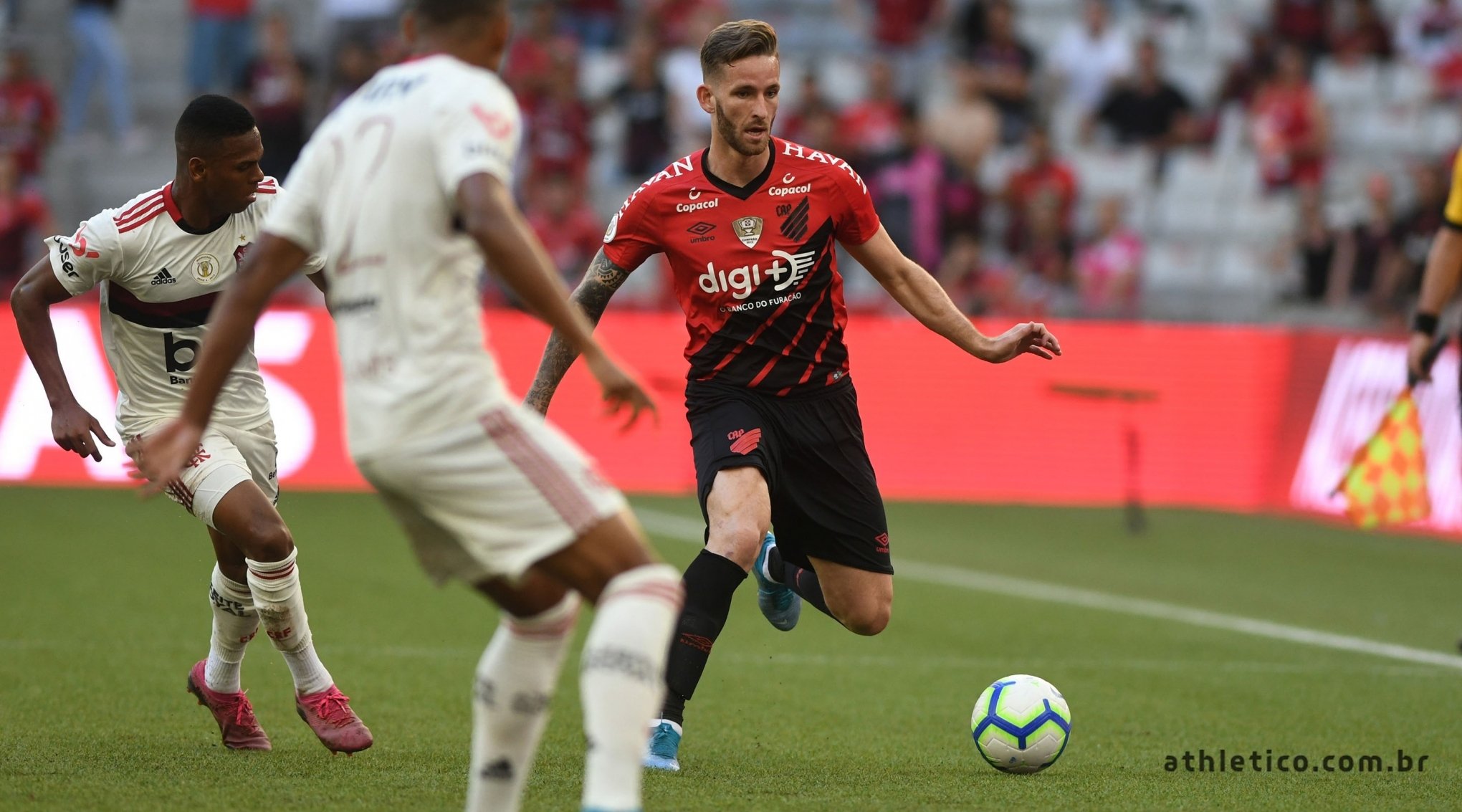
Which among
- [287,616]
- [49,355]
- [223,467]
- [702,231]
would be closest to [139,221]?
[49,355]

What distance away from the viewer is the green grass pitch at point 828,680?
5551 mm

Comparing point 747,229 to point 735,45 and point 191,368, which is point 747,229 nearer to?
point 735,45

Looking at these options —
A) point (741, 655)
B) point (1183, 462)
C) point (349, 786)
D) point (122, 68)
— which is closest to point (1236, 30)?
point (1183, 462)

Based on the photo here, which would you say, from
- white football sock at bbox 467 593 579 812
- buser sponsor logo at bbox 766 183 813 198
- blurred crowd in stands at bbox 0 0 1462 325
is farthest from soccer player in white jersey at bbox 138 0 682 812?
blurred crowd in stands at bbox 0 0 1462 325

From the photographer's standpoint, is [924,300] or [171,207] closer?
[171,207]

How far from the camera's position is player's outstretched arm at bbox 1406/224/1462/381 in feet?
27.4

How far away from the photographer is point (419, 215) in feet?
13.3

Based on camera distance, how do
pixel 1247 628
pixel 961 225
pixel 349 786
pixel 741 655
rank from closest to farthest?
pixel 349 786 → pixel 741 655 → pixel 1247 628 → pixel 961 225

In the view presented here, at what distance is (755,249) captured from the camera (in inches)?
241

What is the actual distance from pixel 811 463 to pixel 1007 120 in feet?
44.4

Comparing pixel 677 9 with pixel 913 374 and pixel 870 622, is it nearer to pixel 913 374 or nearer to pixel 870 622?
pixel 913 374

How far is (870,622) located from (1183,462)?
863cm

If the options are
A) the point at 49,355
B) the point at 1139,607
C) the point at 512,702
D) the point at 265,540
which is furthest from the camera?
the point at 1139,607

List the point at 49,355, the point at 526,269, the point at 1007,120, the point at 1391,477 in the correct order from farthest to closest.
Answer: the point at 1007,120
the point at 1391,477
the point at 49,355
the point at 526,269
